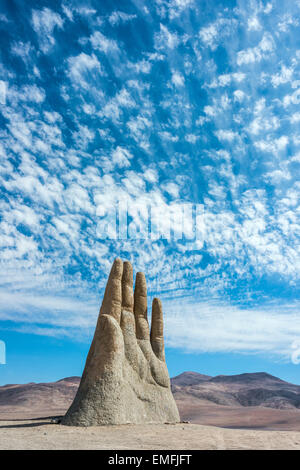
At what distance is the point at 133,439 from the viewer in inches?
452

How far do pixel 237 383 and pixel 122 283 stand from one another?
346ft

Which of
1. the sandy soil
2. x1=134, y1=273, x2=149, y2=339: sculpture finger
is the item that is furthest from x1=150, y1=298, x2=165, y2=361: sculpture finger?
the sandy soil

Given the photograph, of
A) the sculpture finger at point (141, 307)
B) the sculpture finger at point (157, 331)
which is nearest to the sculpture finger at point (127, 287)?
the sculpture finger at point (141, 307)

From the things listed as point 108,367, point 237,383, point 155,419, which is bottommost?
point 237,383

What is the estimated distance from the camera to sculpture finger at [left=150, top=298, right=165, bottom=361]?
2005cm

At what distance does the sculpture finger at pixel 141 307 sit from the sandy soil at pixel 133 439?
224 inches

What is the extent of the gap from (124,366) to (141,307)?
4.22 meters

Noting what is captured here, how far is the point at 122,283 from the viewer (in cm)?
1938

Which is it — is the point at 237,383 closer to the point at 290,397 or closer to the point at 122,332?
the point at 290,397

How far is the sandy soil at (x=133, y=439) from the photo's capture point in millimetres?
10250

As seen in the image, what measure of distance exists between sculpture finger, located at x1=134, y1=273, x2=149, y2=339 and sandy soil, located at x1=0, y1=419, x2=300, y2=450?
5694mm
